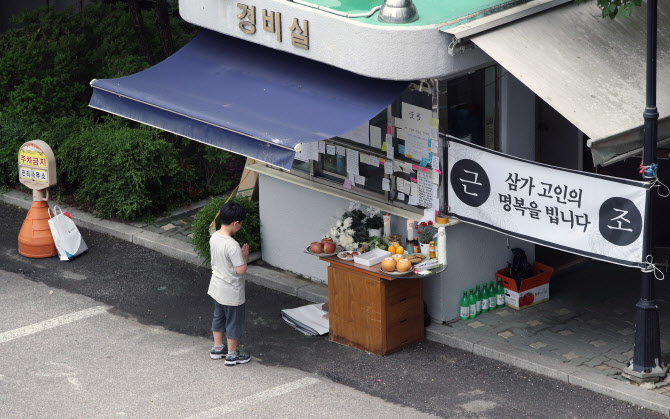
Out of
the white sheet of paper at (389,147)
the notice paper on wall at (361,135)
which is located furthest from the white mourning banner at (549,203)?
the notice paper on wall at (361,135)

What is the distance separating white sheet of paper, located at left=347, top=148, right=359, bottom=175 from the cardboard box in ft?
6.05

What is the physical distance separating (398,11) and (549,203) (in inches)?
85.0

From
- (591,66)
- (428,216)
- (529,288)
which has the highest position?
(591,66)

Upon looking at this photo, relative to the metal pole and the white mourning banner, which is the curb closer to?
the metal pole

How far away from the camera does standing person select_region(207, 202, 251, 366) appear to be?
29.1 feet

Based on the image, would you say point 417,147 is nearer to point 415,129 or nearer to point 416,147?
point 416,147

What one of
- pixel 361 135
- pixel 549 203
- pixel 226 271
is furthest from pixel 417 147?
pixel 226 271

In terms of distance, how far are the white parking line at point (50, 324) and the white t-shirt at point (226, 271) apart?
2083 millimetres

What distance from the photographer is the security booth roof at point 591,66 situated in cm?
807

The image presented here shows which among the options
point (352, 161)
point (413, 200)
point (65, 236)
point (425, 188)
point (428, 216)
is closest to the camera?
point (428, 216)

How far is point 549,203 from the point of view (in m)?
8.62

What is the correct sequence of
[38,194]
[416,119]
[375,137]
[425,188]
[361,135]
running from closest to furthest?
[416,119] → [425,188] → [375,137] → [361,135] → [38,194]

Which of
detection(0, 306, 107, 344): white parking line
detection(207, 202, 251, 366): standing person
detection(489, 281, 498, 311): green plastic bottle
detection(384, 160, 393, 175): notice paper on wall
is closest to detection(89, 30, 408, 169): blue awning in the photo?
detection(207, 202, 251, 366): standing person

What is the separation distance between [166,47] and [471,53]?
662 cm
